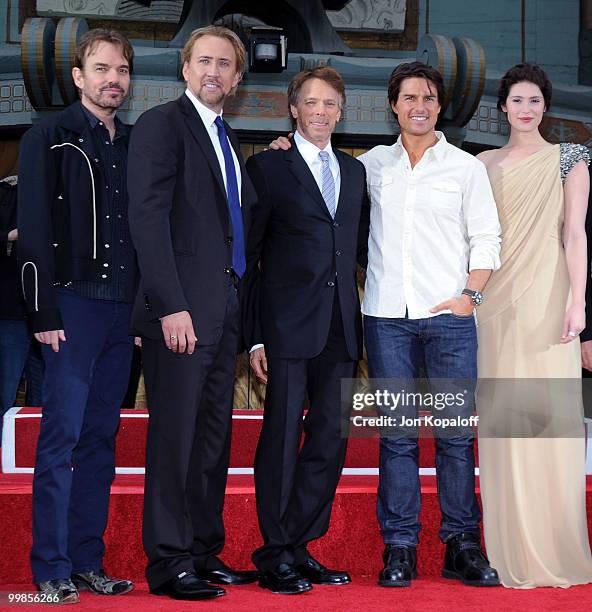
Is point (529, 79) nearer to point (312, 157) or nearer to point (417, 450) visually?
point (312, 157)

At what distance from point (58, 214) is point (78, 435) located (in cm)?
65

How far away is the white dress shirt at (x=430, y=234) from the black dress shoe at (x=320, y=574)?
797 millimetres

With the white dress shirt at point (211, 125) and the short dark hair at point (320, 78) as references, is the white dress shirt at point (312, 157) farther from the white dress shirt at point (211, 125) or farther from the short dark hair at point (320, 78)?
the white dress shirt at point (211, 125)

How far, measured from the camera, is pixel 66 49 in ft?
18.6

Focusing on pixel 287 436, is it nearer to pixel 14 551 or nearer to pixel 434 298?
pixel 434 298

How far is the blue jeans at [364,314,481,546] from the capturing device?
9.64ft

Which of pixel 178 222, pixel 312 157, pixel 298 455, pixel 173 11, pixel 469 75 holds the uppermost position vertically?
pixel 173 11

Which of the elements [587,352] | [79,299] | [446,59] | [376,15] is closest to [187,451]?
[79,299]

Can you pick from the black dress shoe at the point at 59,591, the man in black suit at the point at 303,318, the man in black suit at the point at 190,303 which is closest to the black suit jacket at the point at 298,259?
the man in black suit at the point at 303,318

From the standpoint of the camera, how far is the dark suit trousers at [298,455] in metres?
2.91

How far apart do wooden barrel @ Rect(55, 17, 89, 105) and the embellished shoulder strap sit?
11.2 ft

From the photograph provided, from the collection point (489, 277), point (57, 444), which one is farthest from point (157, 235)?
point (489, 277)

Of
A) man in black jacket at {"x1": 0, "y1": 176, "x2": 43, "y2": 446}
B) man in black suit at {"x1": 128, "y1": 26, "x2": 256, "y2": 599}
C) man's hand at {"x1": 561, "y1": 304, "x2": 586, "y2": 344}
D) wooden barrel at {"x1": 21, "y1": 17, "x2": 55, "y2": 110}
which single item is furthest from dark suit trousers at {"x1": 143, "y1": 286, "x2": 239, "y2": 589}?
wooden barrel at {"x1": 21, "y1": 17, "x2": 55, "y2": 110}

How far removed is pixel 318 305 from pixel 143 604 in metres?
1.02
